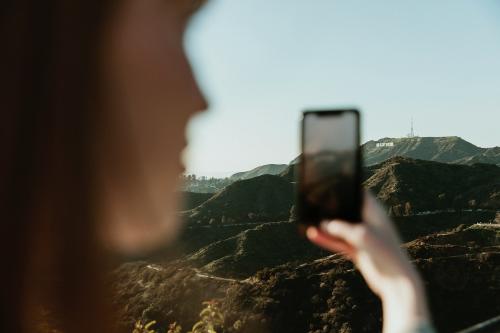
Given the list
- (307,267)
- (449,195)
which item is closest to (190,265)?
(307,267)

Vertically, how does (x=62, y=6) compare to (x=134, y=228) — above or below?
above

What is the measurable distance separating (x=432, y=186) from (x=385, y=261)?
2733 inches

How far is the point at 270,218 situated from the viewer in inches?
2741

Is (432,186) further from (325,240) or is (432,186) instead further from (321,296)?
(325,240)

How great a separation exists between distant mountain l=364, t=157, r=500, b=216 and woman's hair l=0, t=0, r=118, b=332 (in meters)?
59.8

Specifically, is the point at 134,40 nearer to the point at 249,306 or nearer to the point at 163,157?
the point at 163,157

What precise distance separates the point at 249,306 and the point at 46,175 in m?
36.1

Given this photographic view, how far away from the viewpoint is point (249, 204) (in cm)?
7731

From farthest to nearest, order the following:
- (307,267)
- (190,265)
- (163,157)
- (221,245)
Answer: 1. (221,245)
2. (190,265)
3. (307,267)
4. (163,157)

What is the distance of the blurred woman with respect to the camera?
29.2 inches

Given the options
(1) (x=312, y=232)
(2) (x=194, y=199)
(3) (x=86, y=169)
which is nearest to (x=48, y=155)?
(3) (x=86, y=169)

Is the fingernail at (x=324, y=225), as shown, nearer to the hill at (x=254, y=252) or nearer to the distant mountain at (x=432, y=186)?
the hill at (x=254, y=252)

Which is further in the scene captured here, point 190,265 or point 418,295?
point 190,265

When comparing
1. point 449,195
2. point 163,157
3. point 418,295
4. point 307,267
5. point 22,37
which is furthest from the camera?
point 449,195
